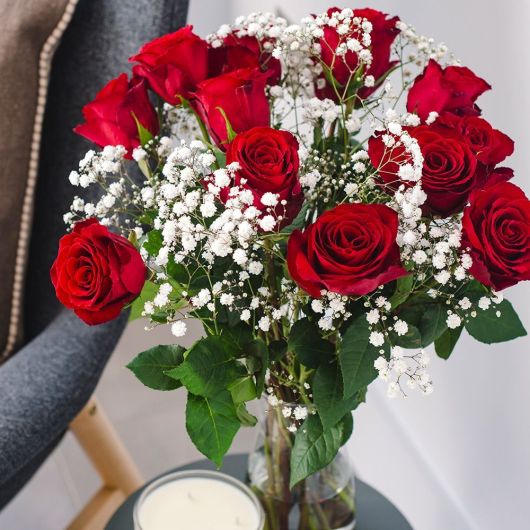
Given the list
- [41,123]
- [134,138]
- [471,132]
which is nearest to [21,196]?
[41,123]

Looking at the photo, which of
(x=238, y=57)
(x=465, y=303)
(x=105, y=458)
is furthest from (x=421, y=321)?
(x=105, y=458)

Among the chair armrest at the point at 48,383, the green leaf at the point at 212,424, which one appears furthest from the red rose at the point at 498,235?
the chair armrest at the point at 48,383

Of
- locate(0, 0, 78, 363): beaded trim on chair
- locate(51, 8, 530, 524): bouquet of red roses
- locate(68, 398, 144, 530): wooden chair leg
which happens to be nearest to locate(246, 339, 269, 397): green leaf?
locate(51, 8, 530, 524): bouquet of red roses

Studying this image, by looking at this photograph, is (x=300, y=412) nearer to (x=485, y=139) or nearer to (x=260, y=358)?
(x=260, y=358)

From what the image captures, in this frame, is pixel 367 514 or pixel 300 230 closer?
pixel 300 230

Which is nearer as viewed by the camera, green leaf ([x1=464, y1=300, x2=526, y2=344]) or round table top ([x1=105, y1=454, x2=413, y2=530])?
green leaf ([x1=464, y1=300, x2=526, y2=344])

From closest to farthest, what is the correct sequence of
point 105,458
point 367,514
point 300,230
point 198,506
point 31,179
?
point 300,230 < point 198,506 < point 367,514 < point 31,179 < point 105,458

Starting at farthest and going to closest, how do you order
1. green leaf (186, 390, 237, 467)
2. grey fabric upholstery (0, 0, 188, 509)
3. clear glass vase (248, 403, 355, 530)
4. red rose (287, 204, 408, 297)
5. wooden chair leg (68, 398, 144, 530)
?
wooden chair leg (68, 398, 144, 530)
grey fabric upholstery (0, 0, 188, 509)
clear glass vase (248, 403, 355, 530)
green leaf (186, 390, 237, 467)
red rose (287, 204, 408, 297)

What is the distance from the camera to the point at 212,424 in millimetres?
555

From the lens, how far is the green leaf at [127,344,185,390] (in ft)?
1.85

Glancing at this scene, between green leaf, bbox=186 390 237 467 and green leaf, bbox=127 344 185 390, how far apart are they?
0.02 metres

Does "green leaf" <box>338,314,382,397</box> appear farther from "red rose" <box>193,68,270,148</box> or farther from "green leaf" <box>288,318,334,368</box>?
"red rose" <box>193,68,270,148</box>

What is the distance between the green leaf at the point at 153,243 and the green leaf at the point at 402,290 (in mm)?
175

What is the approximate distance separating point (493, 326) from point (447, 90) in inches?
7.2
